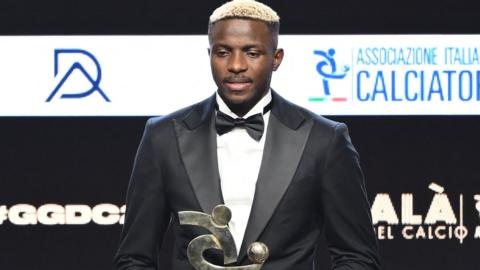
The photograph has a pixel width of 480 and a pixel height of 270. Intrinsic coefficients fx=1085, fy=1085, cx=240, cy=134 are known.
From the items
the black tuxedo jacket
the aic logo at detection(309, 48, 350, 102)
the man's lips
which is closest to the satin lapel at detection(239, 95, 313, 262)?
the black tuxedo jacket

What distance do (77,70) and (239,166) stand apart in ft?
7.75

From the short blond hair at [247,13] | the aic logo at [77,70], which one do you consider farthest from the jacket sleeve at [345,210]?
the aic logo at [77,70]

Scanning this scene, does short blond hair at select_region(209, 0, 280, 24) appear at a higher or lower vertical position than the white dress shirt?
higher

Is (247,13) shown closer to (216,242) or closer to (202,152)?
(202,152)

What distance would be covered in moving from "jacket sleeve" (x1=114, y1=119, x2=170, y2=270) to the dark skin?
0.20 metres

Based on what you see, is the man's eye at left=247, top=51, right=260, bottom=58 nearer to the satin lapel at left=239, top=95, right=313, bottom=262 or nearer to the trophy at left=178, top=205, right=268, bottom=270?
the satin lapel at left=239, top=95, right=313, bottom=262

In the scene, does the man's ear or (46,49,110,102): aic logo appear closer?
the man's ear

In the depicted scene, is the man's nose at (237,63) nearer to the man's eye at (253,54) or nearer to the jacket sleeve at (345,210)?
the man's eye at (253,54)

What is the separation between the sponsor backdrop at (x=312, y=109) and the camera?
4297 millimetres

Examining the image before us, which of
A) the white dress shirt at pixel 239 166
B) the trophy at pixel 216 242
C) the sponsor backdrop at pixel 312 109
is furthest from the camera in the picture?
the sponsor backdrop at pixel 312 109

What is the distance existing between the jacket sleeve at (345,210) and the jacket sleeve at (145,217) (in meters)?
0.31

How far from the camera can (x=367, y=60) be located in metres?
4.32

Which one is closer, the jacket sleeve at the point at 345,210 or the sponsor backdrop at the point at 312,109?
the jacket sleeve at the point at 345,210

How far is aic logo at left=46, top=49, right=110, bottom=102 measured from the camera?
4324mm
